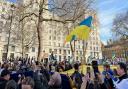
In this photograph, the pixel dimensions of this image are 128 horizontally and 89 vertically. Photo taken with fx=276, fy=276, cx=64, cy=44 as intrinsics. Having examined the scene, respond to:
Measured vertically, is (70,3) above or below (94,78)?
above

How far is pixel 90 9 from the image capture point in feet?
114

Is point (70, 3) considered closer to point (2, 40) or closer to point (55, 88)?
point (55, 88)

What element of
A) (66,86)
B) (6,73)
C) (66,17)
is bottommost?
(66,86)

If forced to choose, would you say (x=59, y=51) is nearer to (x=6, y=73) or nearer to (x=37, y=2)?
(x=37, y=2)

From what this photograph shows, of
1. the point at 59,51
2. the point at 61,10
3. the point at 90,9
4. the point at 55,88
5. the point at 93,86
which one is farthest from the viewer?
the point at 59,51

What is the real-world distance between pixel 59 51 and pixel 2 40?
30.8m

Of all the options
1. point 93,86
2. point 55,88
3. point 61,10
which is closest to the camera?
point 55,88

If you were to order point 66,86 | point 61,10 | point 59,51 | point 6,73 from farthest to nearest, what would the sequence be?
point 59,51 → point 61,10 → point 66,86 → point 6,73

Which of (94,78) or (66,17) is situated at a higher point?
(66,17)

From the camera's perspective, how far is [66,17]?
28.2 metres

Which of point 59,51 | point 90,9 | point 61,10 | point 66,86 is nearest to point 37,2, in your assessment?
point 61,10

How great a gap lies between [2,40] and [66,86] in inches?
3007

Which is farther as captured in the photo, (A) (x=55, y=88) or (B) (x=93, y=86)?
(B) (x=93, y=86)

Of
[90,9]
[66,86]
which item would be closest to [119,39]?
[90,9]
